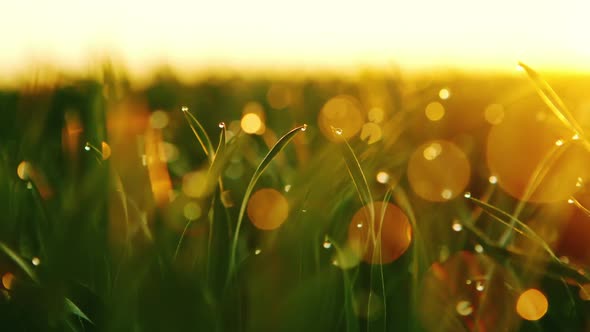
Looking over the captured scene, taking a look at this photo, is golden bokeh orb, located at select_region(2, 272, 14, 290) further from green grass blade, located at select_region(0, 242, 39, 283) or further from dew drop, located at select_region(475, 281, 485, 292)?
dew drop, located at select_region(475, 281, 485, 292)

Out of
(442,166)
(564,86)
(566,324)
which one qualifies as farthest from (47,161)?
(564,86)

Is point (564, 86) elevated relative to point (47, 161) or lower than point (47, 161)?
lower

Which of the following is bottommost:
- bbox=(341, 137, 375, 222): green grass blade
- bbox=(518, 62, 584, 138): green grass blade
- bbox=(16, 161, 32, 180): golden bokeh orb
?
bbox=(16, 161, 32, 180): golden bokeh orb

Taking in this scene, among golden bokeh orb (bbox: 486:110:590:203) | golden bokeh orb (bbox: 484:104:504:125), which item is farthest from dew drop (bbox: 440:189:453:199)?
golden bokeh orb (bbox: 484:104:504:125)

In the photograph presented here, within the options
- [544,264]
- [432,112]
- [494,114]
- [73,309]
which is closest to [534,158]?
[432,112]

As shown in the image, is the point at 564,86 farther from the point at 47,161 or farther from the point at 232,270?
the point at 232,270

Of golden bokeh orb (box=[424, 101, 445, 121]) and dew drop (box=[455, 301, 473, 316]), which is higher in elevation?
dew drop (box=[455, 301, 473, 316])
